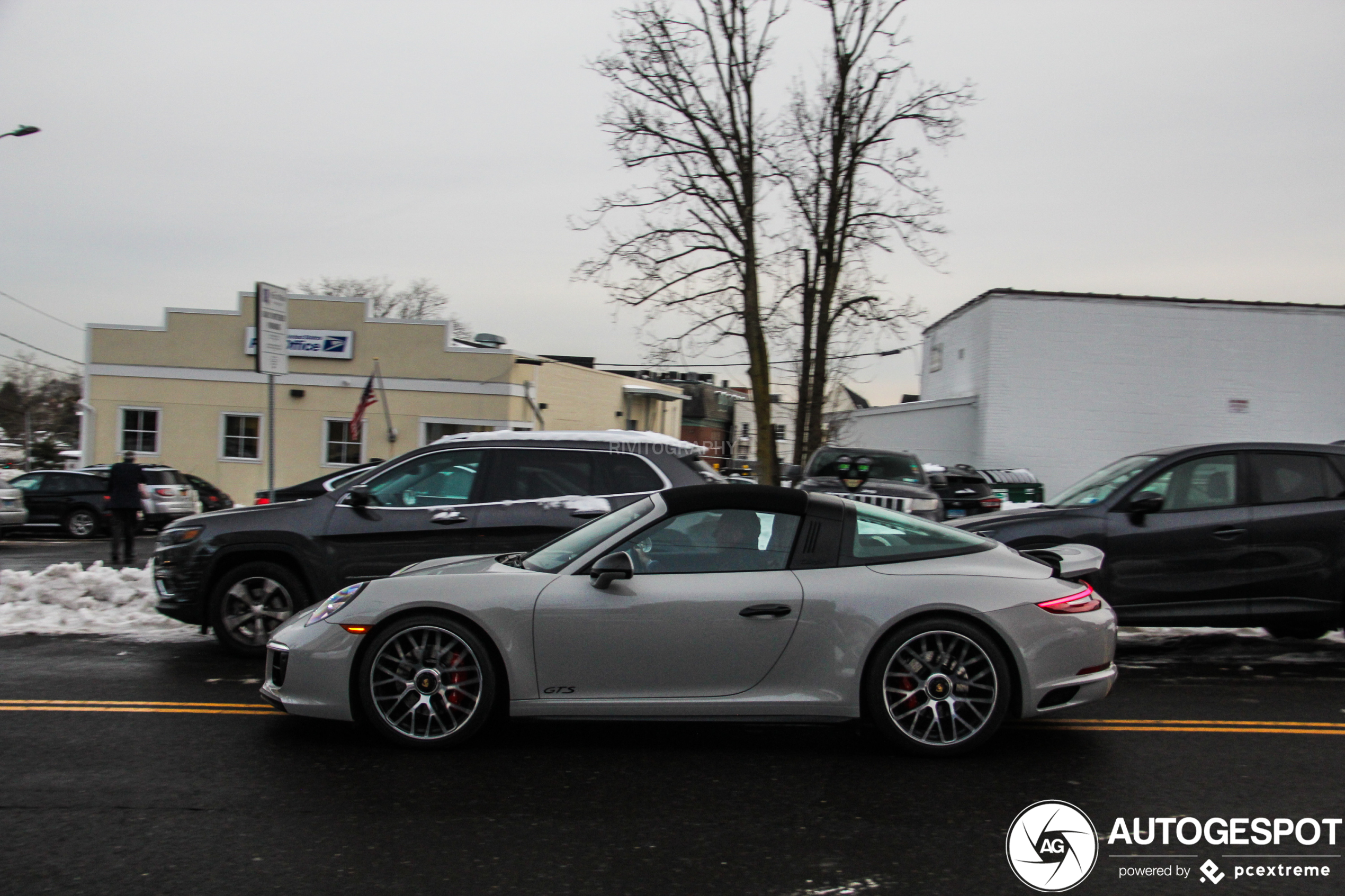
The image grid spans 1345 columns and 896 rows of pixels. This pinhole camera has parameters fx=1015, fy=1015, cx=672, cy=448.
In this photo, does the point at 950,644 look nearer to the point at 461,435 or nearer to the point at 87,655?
the point at 461,435

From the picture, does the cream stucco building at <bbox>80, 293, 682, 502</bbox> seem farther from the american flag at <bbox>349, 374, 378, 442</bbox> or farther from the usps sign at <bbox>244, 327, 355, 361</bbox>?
the american flag at <bbox>349, 374, 378, 442</bbox>

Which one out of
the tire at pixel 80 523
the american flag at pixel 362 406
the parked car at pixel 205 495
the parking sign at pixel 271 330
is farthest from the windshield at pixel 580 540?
the american flag at pixel 362 406

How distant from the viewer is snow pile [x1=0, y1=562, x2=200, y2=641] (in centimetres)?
852

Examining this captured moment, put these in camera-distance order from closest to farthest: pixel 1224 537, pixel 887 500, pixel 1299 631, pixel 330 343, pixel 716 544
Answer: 1. pixel 716 544
2. pixel 1224 537
3. pixel 1299 631
4. pixel 887 500
5. pixel 330 343

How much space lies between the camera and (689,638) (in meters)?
4.89

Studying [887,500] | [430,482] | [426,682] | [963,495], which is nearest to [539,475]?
[430,482]

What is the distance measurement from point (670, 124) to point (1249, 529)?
11.2 metres

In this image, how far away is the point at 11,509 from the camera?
64.5ft

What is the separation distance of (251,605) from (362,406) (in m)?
18.0

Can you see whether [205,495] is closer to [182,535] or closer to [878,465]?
[878,465]

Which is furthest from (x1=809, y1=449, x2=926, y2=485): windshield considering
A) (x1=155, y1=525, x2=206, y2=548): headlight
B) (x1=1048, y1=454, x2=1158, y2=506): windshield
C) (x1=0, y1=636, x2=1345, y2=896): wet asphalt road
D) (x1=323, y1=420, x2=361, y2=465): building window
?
(x1=323, y1=420, x2=361, y2=465): building window

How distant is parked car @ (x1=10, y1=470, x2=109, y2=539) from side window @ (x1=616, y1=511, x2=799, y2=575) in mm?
19781

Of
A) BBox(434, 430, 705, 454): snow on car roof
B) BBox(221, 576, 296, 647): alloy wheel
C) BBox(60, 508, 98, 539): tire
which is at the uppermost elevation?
BBox(434, 430, 705, 454): snow on car roof

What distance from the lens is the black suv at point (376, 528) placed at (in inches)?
298
